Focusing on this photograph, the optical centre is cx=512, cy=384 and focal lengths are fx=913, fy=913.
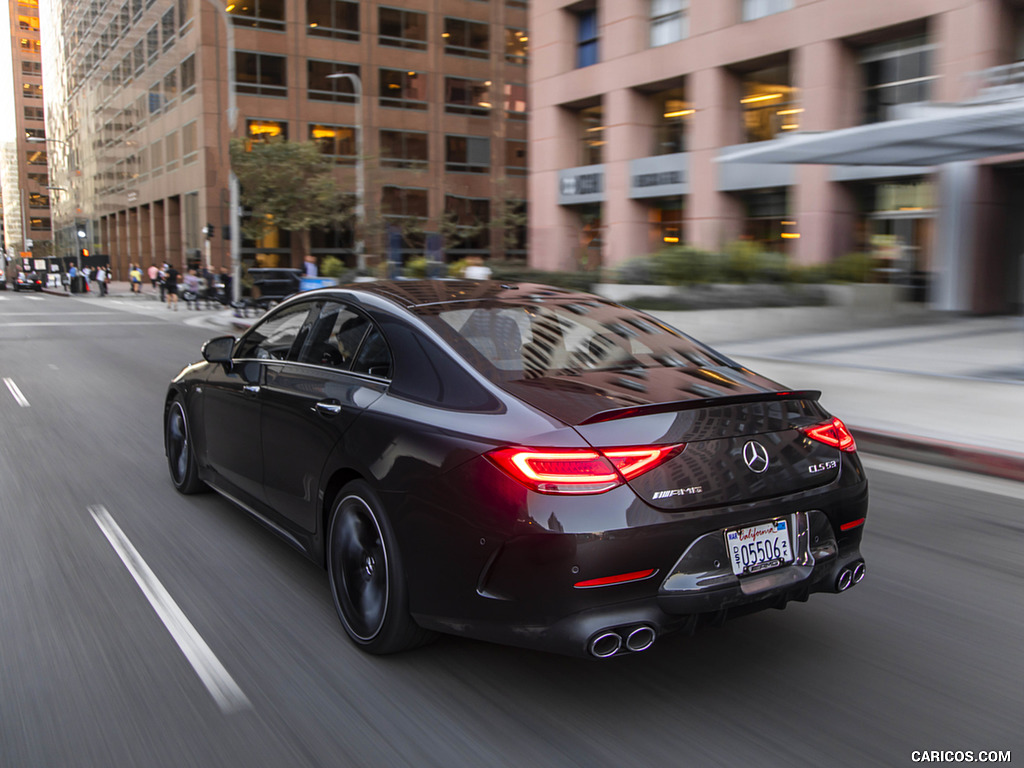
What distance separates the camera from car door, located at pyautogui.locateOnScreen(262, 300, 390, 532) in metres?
3.96

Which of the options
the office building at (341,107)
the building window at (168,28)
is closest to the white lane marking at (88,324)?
the office building at (341,107)

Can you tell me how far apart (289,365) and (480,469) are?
180 cm

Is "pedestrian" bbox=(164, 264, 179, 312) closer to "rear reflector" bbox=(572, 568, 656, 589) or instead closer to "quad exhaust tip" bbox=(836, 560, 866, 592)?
"quad exhaust tip" bbox=(836, 560, 866, 592)

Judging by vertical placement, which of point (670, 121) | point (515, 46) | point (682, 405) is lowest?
point (682, 405)

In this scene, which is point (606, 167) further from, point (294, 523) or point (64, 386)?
point (294, 523)

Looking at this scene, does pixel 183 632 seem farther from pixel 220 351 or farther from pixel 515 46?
pixel 515 46

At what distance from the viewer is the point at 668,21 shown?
28938 millimetres

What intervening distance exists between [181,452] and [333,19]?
2127 inches

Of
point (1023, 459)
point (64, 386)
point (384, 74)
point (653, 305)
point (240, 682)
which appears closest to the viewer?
point (240, 682)

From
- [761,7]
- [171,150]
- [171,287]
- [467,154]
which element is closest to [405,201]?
[467,154]

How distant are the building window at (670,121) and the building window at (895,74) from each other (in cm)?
673

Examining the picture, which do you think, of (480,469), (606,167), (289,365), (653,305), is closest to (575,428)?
(480,469)

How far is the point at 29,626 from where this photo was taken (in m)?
4.03

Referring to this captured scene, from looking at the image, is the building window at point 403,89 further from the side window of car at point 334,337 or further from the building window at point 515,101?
the side window of car at point 334,337
